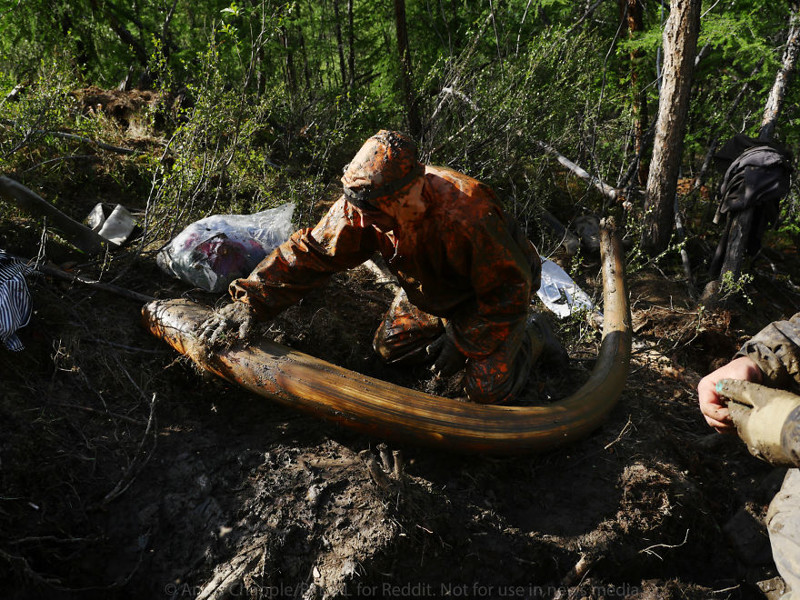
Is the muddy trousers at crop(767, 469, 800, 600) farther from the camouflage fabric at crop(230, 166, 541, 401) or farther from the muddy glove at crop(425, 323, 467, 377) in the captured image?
the muddy glove at crop(425, 323, 467, 377)

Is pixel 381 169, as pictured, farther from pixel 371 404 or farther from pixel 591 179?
pixel 591 179

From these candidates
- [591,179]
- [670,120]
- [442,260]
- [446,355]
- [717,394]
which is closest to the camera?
[717,394]

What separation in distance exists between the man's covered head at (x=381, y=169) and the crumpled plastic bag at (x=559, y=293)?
2.23 meters

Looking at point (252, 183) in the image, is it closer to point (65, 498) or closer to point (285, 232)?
point (285, 232)

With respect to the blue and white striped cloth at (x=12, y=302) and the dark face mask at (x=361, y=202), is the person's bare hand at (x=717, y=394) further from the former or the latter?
the blue and white striped cloth at (x=12, y=302)

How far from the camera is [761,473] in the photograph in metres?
3.20

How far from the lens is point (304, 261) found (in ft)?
8.97

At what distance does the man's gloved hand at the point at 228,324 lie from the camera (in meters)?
2.67

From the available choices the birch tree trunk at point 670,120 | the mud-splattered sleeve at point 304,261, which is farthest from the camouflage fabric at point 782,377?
the birch tree trunk at point 670,120

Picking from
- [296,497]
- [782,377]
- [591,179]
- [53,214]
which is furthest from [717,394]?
[591,179]

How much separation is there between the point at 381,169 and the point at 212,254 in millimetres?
1512

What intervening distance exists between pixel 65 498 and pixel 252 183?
2.82 metres

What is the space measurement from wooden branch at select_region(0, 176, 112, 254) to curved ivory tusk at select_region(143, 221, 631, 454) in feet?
3.04

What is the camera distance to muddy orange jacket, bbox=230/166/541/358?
8.09ft
